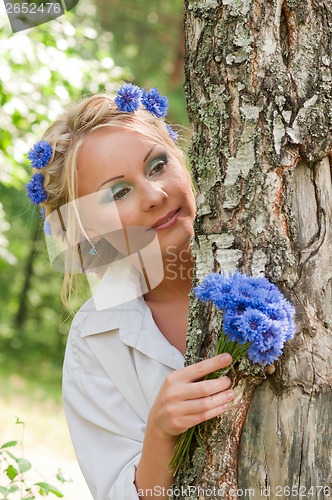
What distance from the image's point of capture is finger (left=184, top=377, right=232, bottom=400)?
1.57 metres

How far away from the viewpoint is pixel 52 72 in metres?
4.10

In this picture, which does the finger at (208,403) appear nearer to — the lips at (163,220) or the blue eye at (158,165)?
the lips at (163,220)

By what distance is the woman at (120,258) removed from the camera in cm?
211

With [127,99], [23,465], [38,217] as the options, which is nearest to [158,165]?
[127,99]

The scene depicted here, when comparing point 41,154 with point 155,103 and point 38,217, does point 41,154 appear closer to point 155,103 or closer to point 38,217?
point 155,103

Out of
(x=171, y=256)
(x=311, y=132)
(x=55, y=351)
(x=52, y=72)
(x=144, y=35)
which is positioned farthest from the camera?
(x=144, y=35)

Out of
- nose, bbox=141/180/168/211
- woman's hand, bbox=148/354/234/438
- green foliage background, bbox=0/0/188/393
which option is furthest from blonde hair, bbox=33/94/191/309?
green foliage background, bbox=0/0/188/393

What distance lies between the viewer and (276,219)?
5.41 ft

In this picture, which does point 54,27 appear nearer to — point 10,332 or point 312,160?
point 312,160

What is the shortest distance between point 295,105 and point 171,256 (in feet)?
2.58

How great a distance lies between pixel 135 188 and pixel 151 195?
0.07 m

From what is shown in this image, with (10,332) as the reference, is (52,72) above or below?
above

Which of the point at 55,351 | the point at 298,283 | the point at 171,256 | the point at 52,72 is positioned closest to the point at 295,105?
the point at 298,283

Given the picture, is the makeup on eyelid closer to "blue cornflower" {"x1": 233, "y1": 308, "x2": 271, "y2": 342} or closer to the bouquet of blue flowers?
the bouquet of blue flowers
